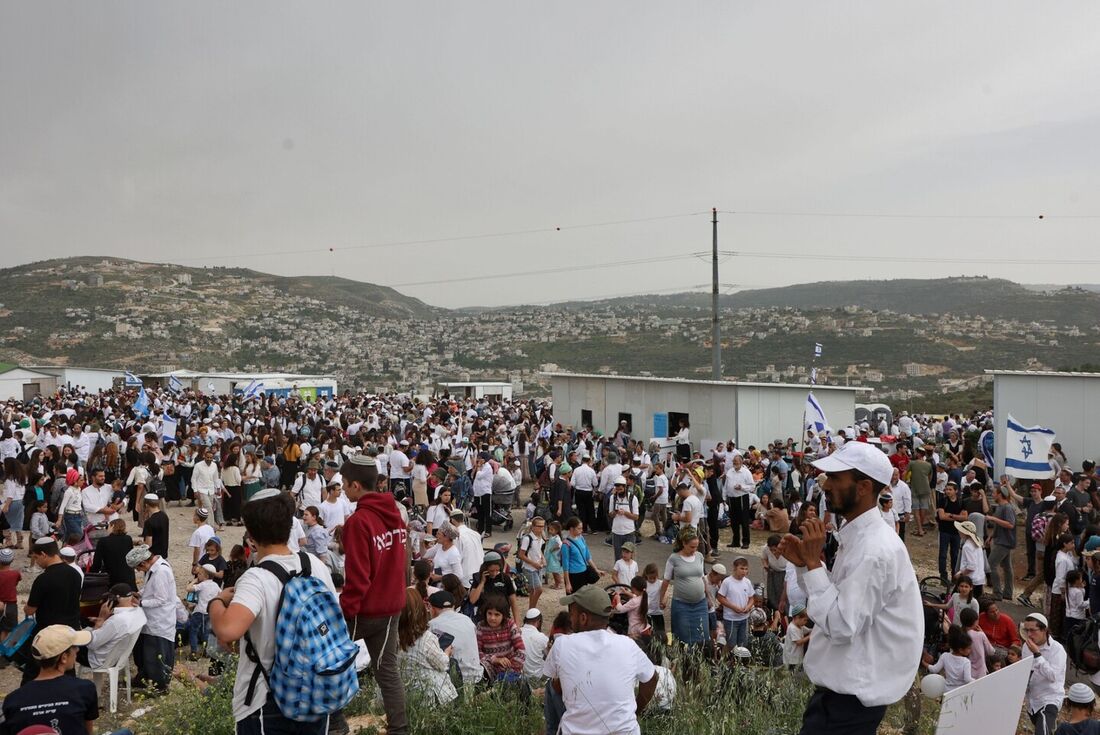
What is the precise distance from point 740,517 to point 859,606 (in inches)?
526

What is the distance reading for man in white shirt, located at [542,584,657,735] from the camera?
4.48 m

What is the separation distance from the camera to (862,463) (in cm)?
341

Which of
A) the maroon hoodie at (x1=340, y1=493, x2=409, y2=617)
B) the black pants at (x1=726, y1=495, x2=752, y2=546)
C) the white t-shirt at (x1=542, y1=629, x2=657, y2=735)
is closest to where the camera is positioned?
the white t-shirt at (x1=542, y1=629, x2=657, y2=735)

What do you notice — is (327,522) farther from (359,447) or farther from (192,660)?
(359,447)

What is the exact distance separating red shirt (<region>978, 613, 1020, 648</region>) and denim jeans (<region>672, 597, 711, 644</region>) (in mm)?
2703

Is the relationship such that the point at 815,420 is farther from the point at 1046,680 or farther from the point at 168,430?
the point at 168,430

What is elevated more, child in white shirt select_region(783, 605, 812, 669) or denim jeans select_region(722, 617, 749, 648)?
child in white shirt select_region(783, 605, 812, 669)

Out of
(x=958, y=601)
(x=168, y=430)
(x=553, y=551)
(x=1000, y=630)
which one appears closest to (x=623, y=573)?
(x=553, y=551)

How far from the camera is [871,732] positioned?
3443mm

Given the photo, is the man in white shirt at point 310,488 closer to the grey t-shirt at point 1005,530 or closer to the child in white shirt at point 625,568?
the child in white shirt at point 625,568

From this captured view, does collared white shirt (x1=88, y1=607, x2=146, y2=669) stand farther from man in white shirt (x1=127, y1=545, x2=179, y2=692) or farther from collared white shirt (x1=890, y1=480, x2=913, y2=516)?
collared white shirt (x1=890, y1=480, x2=913, y2=516)

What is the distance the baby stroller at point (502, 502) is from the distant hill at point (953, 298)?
106835 mm

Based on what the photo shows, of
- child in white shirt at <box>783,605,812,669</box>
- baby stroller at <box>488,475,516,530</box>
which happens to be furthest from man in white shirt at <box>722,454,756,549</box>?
child in white shirt at <box>783,605,812,669</box>

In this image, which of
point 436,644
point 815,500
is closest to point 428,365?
point 815,500
